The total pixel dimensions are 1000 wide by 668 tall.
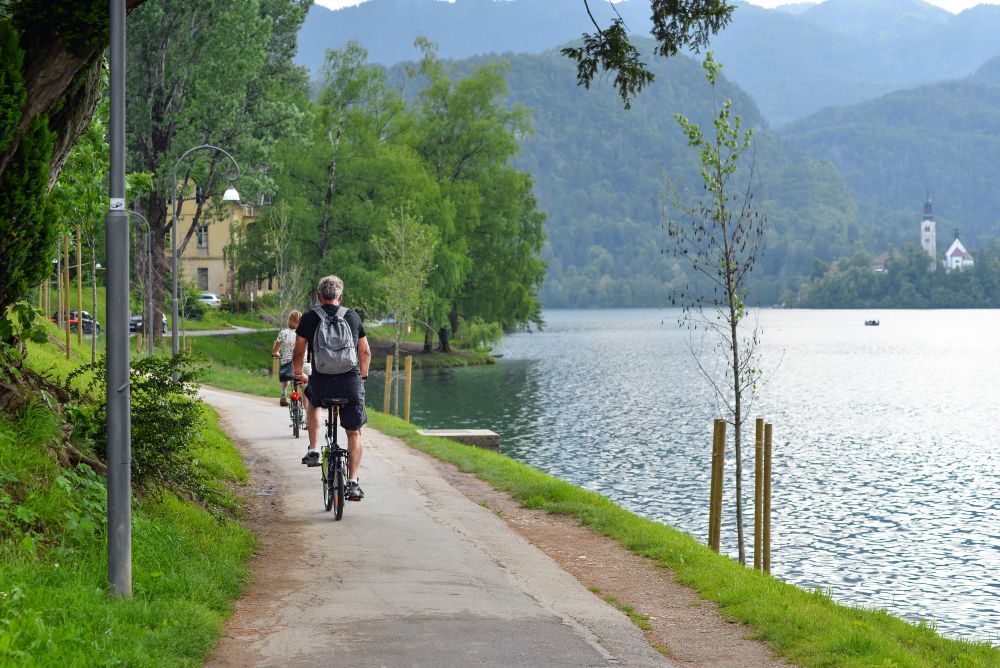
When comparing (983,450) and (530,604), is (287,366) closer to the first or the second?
(530,604)

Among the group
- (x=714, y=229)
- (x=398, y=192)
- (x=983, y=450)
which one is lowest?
(x=983, y=450)

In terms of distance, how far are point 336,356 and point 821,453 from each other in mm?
22724

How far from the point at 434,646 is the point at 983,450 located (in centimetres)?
2810

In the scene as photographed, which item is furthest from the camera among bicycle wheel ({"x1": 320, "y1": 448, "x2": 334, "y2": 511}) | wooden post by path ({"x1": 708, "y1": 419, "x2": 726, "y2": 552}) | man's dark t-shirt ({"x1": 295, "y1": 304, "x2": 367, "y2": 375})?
wooden post by path ({"x1": 708, "y1": 419, "x2": 726, "y2": 552})

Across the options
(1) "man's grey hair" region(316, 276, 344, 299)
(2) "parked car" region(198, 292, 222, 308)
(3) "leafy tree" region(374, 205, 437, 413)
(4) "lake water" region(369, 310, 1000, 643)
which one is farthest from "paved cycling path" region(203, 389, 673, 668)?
(2) "parked car" region(198, 292, 222, 308)

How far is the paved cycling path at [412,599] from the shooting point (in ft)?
20.9

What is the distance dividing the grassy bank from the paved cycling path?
260 millimetres

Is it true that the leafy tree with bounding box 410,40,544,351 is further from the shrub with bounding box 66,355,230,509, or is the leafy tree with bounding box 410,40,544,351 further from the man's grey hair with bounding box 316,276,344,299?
the shrub with bounding box 66,355,230,509

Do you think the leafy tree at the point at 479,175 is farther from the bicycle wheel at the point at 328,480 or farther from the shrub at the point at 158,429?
the shrub at the point at 158,429

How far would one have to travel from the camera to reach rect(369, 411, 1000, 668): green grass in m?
7.28

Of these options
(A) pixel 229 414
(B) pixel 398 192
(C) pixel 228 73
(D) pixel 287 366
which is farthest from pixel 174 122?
(D) pixel 287 366

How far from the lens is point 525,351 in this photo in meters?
83.6

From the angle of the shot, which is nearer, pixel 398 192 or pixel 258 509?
pixel 258 509

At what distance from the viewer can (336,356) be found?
1012cm
